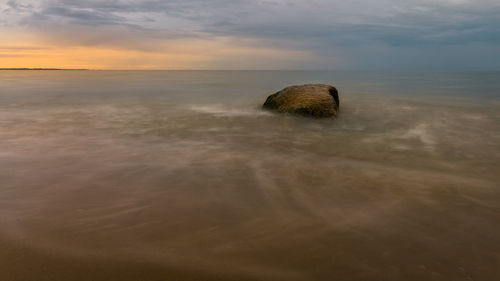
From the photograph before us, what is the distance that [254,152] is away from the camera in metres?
7.11

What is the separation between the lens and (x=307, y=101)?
38.3 ft

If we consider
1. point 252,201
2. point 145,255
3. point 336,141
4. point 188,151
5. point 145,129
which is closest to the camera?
point 145,255

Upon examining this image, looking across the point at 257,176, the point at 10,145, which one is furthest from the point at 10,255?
the point at 10,145

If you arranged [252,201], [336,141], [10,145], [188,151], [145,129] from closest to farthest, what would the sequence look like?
[252,201] → [188,151] → [10,145] → [336,141] → [145,129]

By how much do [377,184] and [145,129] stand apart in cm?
662

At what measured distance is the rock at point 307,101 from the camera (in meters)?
11.4

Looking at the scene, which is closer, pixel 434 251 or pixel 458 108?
pixel 434 251

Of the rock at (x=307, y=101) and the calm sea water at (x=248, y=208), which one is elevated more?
the rock at (x=307, y=101)

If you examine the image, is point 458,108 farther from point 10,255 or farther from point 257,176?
point 10,255

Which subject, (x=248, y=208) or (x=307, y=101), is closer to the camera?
(x=248, y=208)

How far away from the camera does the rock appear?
1138 centimetres

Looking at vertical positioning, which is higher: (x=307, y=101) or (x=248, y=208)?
(x=307, y=101)

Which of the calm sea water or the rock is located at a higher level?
the rock

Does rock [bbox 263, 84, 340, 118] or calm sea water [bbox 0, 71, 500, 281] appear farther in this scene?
rock [bbox 263, 84, 340, 118]
